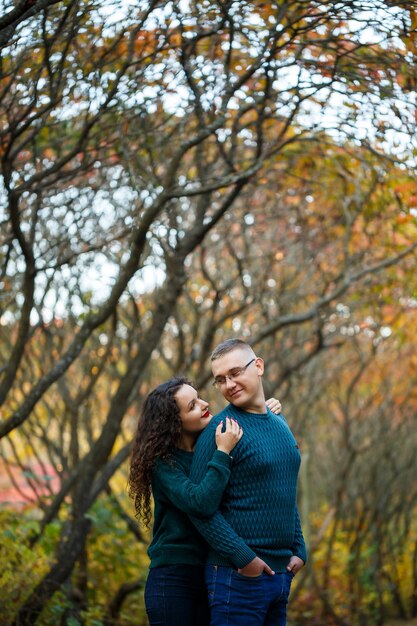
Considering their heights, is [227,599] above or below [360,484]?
above

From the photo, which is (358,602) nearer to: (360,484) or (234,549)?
(360,484)

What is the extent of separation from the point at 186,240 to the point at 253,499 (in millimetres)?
2905

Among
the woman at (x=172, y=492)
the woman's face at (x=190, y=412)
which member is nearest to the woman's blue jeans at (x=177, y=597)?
the woman at (x=172, y=492)

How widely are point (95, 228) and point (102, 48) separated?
7.21ft

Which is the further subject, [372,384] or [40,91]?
[372,384]

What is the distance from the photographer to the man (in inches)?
136

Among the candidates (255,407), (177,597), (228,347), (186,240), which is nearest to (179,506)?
(177,597)

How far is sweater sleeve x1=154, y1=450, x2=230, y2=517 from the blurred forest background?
1856 mm

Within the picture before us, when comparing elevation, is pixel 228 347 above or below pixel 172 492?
above

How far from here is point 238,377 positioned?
12.1 feet

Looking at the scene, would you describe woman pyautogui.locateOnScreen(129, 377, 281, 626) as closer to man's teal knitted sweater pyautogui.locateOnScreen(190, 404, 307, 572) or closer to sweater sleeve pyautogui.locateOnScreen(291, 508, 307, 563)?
man's teal knitted sweater pyautogui.locateOnScreen(190, 404, 307, 572)

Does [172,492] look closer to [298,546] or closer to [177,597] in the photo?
[177,597]

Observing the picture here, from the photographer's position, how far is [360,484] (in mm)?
12062

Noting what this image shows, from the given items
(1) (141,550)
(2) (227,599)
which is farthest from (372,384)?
(2) (227,599)
